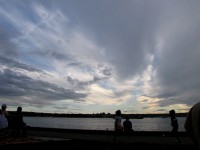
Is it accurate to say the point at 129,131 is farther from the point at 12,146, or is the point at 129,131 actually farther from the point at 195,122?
the point at 195,122

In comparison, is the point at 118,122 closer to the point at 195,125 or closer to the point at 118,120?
the point at 118,120

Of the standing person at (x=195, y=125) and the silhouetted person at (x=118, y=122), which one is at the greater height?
the silhouetted person at (x=118, y=122)

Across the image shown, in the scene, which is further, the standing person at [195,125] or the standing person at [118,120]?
the standing person at [118,120]

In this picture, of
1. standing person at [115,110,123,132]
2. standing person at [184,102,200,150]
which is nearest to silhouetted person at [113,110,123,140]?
standing person at [115,110,123,132]

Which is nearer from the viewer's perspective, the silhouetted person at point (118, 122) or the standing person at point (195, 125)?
the standing person at point (195, 125)

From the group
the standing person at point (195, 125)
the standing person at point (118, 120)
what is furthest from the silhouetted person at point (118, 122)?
the standing person at point (195, 125)

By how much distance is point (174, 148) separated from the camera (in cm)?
1156

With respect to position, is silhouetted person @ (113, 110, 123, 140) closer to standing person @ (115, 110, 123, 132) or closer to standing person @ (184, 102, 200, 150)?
standing person @ (115, 110, 123, 132)

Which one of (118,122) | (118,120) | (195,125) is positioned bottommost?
(195,125)

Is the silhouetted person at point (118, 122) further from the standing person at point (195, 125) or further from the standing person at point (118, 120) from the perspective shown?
the standing person at point (195, 125)

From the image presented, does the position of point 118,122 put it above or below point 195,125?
above

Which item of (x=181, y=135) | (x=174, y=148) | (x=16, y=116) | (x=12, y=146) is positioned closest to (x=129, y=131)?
(x=181, y=135)

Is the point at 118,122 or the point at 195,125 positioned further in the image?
the point at 118,122

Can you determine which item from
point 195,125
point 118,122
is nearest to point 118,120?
point 118,122
